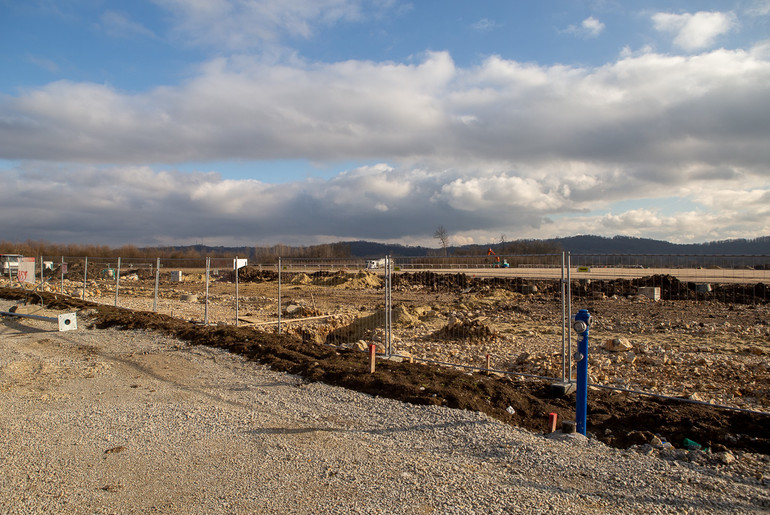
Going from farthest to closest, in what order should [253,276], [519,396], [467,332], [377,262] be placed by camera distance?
1. [253,276]
2. [467,332]
3. [377,262]
4. [519,396]

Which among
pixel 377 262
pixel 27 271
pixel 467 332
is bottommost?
pixel 467 332

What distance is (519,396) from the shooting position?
723 centimetres

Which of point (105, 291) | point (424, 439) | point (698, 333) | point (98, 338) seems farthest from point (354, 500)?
point (105, 291)

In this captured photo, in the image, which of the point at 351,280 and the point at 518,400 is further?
the point at 351,280

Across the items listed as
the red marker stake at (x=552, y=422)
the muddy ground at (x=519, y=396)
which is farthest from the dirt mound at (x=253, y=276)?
the red marker stake at (x=552, y=422)

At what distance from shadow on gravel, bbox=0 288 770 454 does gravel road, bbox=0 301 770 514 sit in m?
0.43

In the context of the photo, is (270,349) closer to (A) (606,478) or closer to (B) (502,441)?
(B) (502,441)

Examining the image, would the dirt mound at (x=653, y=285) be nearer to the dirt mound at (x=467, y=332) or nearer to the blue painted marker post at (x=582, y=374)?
the dirt mound at (x=467, y=332)

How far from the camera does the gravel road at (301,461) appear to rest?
4.30m

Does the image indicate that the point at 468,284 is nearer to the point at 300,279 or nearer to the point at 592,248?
the point at 300,279

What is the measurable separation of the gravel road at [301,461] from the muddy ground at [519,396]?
1.52 ft

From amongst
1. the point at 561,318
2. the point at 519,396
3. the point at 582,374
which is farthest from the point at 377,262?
the point at 582,374

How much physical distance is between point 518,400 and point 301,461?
3370 millimetres

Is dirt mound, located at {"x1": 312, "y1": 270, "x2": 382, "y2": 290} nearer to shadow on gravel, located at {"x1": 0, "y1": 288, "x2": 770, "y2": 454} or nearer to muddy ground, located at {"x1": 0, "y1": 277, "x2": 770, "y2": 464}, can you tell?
muddy ground, located at {"x1": 0, "y1": 277, "x2": 770, "y2": 464}
